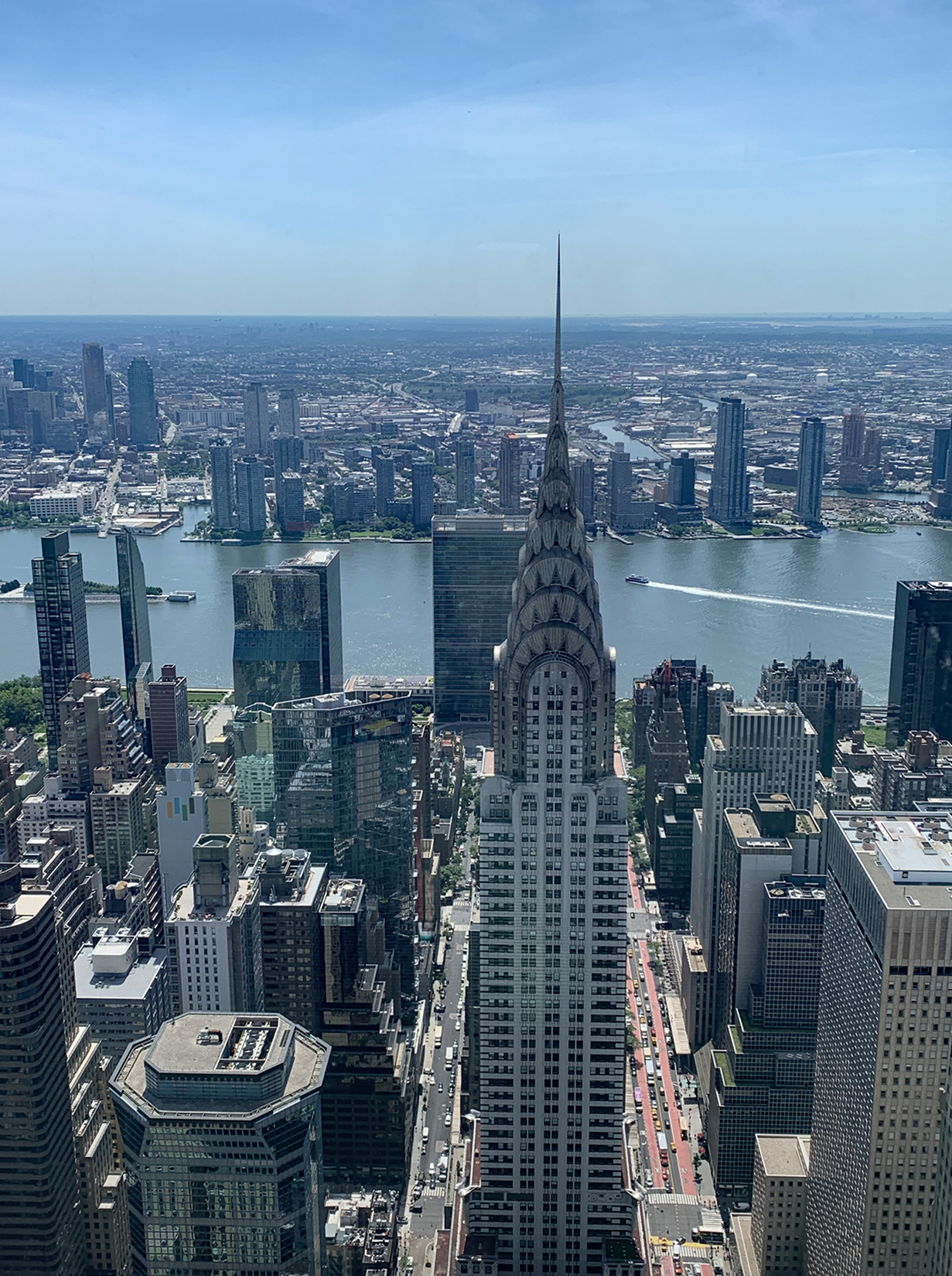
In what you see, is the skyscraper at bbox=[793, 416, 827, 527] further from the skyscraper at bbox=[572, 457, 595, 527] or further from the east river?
the skyscraper at bbox=[572, 457, 595, 527]

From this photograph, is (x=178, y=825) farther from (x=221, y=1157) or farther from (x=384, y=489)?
(x=384, y=489)

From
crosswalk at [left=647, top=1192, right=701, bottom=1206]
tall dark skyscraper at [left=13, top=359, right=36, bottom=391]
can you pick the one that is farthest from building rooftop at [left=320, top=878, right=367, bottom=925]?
tall dark skyscraper at [left=13, top=359, right=36, bottom=391]

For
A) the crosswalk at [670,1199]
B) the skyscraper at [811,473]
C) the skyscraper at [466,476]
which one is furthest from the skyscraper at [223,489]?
the crosswalk at [670,1199]

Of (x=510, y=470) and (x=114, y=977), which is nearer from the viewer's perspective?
(x=114, y=977)

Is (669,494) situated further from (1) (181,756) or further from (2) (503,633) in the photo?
(1) (181,756)

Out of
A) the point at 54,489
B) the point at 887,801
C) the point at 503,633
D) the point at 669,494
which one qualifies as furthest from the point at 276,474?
the point at 887,801

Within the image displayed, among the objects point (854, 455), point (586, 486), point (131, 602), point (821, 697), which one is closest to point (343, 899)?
point (821, 697)
